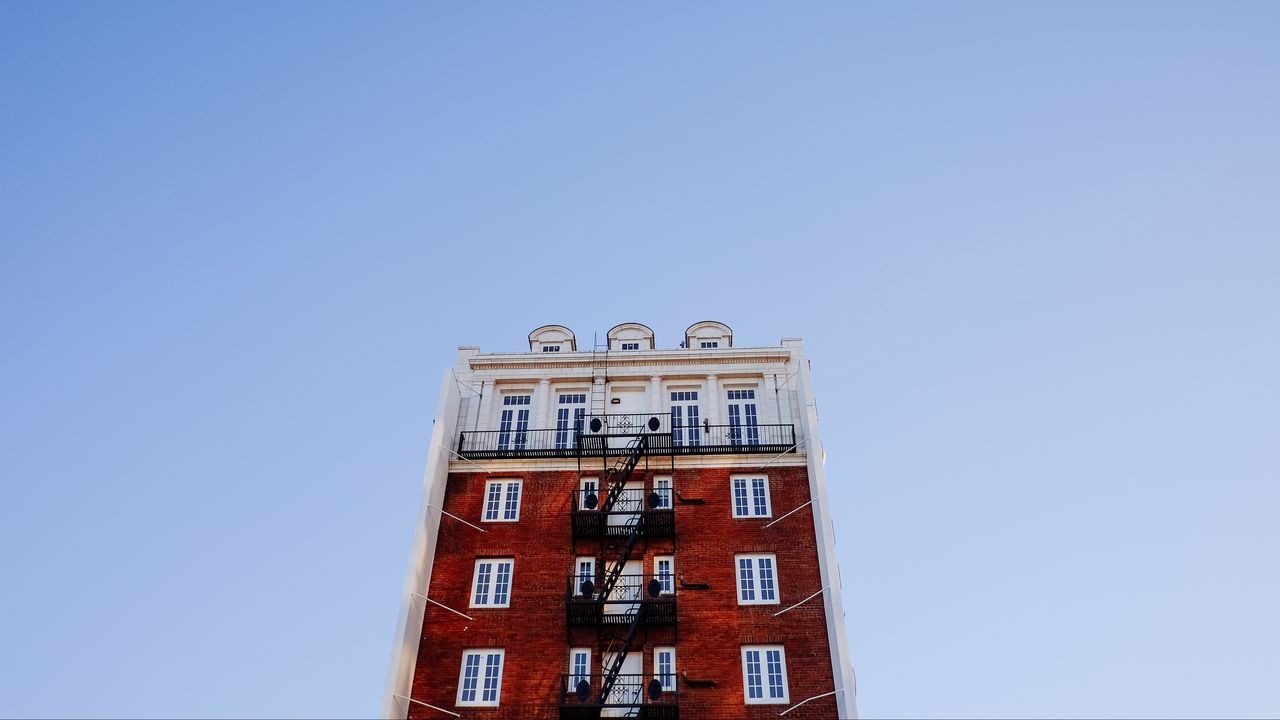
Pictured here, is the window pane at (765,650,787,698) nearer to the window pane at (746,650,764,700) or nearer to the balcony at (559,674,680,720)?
the window pane at (746,650,764,700)

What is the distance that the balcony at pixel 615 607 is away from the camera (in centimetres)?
3941

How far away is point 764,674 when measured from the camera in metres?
38.6

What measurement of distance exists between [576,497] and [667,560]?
4.63 meters

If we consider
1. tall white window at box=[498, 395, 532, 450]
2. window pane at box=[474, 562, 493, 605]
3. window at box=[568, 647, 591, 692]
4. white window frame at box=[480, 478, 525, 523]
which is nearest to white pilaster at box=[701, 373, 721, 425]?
tall white window at box=[498, 395, 532, 450]

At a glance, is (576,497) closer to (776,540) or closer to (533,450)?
(533,450)

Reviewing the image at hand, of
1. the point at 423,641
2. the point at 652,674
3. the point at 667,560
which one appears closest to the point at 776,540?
the point at 667,560

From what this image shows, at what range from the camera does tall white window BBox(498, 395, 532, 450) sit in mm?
46781

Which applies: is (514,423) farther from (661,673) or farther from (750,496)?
(661,673)

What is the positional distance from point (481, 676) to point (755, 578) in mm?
11113

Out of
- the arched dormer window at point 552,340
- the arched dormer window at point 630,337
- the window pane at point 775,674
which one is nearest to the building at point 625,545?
the window pane at point 775,674

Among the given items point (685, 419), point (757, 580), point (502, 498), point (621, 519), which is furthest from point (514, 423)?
point (757, 580)

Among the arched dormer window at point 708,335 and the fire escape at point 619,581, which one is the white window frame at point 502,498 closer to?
the fire escape at point 619,581

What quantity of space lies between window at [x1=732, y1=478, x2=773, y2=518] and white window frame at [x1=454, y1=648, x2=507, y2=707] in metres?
11.1

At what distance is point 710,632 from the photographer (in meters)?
39.8
